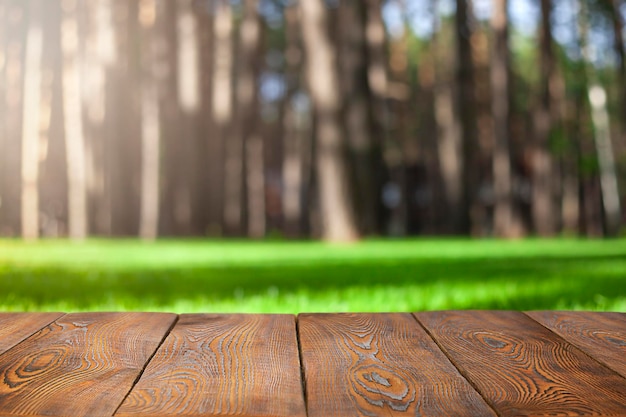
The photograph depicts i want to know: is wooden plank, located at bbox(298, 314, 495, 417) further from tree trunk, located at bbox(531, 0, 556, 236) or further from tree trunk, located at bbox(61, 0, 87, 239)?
tree trunk, located at bbox(61, 0, 87, 239)

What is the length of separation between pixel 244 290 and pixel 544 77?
17175mm

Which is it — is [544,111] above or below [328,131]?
above

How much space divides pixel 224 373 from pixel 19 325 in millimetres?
922

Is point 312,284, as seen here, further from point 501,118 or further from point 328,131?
point 501,118

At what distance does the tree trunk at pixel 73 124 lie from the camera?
22.8 m

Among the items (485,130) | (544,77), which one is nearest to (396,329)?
(544,77)

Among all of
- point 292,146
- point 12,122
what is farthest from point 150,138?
point 12,122

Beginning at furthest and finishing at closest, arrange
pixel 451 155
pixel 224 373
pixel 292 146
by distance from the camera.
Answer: pixel 292 146 < pixel 451 155 < pixel 224 373

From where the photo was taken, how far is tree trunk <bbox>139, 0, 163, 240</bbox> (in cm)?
2112

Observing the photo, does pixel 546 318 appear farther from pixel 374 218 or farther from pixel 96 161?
pixel 96 161

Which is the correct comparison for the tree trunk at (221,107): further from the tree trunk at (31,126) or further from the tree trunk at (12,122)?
the tree trunk at (12,122)

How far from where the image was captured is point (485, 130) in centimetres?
→ 3161

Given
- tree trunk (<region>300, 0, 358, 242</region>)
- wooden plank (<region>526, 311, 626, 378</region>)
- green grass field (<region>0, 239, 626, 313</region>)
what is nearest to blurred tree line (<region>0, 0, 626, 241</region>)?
tree trunk (<region>300, 0, 358, 242</region>)

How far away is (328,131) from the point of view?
12.8 meters
